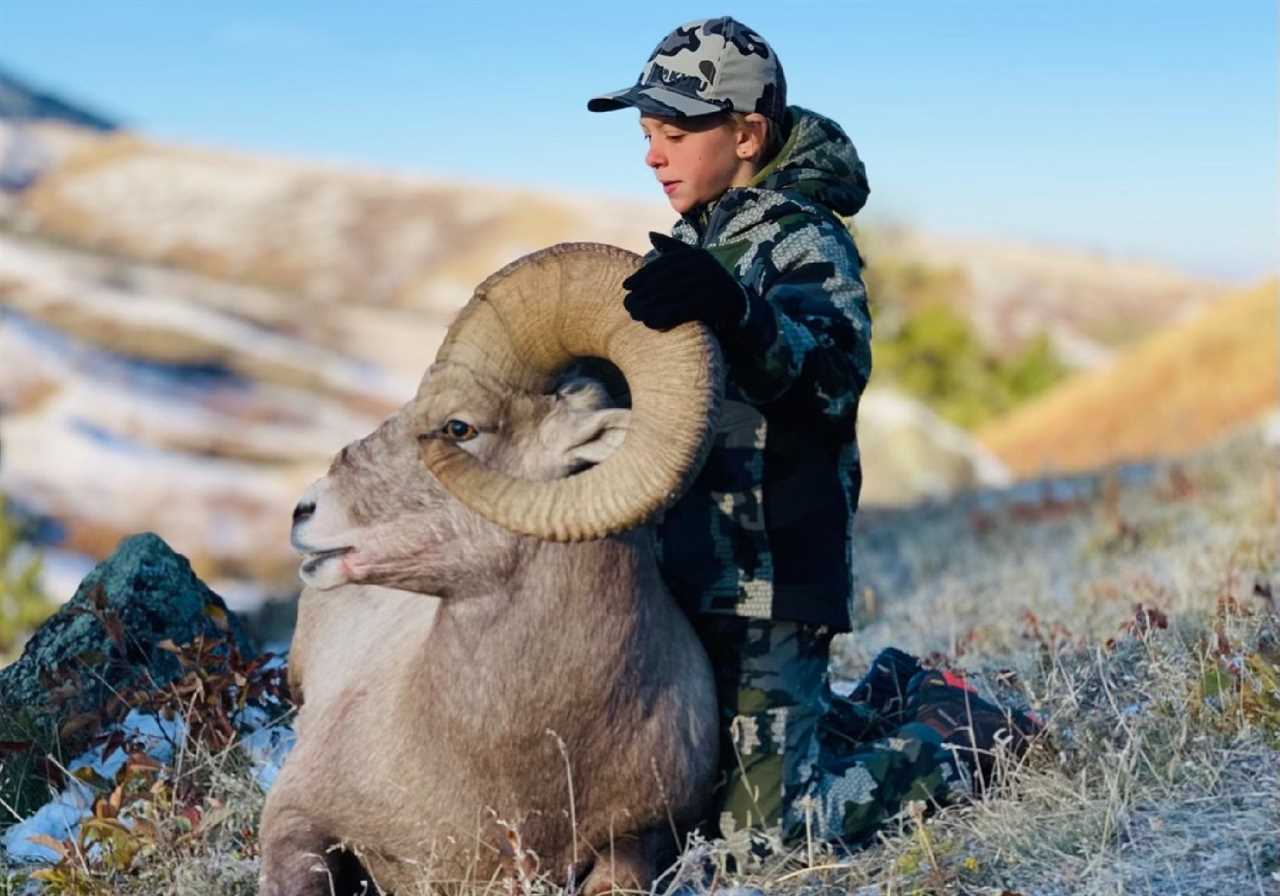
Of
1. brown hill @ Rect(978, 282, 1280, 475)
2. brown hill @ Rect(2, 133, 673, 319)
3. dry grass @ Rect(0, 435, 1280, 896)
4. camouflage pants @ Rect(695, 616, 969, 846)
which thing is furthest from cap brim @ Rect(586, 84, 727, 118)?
brown hill @ Rect(2, 133, 673, 319)

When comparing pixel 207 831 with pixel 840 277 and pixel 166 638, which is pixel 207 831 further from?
pixel 840 277

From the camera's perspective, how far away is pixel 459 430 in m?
3.97

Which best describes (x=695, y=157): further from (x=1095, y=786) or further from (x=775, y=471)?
(x=1095, y=786)

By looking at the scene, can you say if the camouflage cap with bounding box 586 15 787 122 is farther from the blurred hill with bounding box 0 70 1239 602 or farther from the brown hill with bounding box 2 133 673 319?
the brown hill with bounding box 2 133 673 319

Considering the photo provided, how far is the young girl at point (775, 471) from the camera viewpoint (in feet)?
14.5

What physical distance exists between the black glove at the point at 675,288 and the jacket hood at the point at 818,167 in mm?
1054

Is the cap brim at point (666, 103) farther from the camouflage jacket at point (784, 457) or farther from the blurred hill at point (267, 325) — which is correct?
the blurred hill at point (267, 325)

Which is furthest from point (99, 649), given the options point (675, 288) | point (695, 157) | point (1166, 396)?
point (1166, 396)

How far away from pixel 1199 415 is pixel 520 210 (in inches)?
2582

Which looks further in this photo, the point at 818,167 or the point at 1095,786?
the point at 818,167

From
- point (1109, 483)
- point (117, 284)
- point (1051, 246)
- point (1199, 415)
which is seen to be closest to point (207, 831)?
point (1109, 483)

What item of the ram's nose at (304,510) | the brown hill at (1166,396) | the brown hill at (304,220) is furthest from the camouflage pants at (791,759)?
the brown hill at (304,220)

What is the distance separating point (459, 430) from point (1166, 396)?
25455 millimetres

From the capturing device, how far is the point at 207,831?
15.9ft
